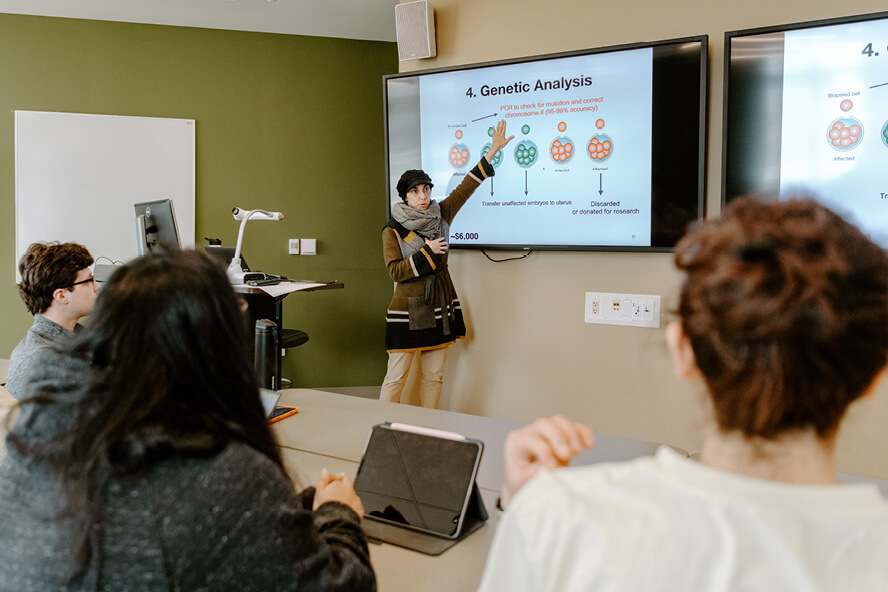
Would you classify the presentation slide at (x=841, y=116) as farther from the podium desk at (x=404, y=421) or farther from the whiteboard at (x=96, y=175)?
the whiteboard at (x=96, y=175)

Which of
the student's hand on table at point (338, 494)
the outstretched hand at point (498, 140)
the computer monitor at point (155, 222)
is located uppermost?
the outstretched hand at point (498, 140)

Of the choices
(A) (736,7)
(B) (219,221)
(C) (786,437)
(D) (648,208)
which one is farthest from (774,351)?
(B) (219,221)

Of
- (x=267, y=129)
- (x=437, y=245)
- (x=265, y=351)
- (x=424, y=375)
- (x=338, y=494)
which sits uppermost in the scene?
(x=267, y=129)

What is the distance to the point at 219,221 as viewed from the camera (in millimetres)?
4691

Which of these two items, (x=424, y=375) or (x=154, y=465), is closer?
(x=154, y=465)

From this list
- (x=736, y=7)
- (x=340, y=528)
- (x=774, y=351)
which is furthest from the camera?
(x=736, y=7)

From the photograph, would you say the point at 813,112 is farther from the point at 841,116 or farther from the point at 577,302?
the point at 577,302

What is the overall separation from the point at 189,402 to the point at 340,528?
0.35 m

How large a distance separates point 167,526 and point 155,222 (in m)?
2.80

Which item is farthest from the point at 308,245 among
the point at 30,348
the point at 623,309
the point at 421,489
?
the point at 421,489

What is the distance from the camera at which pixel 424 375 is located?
145 inches

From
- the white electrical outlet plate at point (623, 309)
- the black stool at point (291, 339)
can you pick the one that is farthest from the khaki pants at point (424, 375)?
the white electrical outlet plate at point (623, 309)

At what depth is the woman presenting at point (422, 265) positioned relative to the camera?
3.44 m

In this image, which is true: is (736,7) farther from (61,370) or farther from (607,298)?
(61,370)
